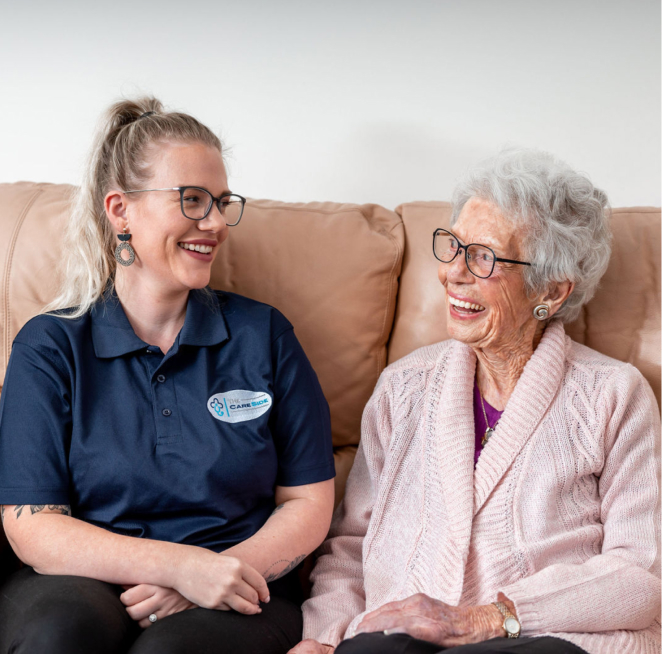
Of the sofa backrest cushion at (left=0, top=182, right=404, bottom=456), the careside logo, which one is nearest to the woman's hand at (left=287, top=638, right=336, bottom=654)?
the careside logo

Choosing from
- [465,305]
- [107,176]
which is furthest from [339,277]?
[107,176]

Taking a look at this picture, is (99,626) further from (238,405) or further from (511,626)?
(511,626)

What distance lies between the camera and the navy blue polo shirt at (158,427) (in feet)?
4.20

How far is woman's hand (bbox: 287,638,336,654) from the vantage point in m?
1.24

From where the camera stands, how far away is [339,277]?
5.59 ft

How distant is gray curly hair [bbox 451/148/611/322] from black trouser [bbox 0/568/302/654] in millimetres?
895

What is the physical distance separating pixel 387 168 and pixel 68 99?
39.0 inches

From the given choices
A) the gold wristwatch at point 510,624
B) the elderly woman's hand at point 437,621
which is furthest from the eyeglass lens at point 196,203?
the gold wristwatch at point 510,624

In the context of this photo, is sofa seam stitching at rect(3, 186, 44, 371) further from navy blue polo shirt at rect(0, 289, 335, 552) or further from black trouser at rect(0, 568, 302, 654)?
black trouser at rect(0, 568, 302, 654)

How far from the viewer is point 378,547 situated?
1.46m

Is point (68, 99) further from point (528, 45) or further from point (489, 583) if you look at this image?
point (489, 583)

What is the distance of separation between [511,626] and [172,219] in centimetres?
102

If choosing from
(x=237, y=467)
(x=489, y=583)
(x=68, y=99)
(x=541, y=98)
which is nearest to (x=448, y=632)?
(x=489, y=583)

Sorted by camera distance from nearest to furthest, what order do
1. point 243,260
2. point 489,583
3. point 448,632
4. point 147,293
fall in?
point 448,632, point 489,583, point 147,293, point 243,260
